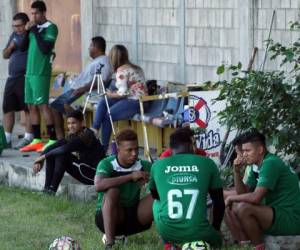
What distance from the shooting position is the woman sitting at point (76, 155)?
43.2 feet

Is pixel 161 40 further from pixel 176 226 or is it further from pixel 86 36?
pixel 176 226

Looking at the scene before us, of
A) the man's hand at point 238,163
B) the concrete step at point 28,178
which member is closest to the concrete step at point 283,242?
the man's hand at point 238,163

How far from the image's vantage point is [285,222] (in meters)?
9.91

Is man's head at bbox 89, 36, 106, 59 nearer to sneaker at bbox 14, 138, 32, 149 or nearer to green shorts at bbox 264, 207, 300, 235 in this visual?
sneaker at bbox 14, 138, 32, 149

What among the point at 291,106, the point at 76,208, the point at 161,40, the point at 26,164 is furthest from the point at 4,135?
the point at 291,106

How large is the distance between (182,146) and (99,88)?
576cm

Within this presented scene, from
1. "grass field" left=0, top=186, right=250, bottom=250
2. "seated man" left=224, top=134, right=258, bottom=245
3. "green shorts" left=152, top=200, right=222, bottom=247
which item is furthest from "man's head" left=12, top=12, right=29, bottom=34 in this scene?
Result: "green shorts" left=152, top=200, right=222, bottom=247

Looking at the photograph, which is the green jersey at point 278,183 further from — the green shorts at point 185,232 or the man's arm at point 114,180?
the man's arm at point 114,180

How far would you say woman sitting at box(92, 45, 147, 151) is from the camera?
1496 centimetres

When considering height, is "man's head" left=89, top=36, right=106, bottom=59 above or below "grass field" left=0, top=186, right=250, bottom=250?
above

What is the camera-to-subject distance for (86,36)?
1808cm

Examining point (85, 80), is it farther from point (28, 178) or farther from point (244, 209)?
point (244, 209)

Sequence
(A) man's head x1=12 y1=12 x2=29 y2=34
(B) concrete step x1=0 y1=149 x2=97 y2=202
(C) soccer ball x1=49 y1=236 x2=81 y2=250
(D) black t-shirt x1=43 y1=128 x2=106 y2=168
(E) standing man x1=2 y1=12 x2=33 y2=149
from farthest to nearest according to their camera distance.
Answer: (E) standing man x1=2 y1=12 x2=33 y2=149 < (A) man's head x1=12 y1=12 x2=29 y2=34 < (D) black t-shirt x1=43 y1=128 x2=106 y2=168 < (B) concrete step x1=0 y1=149 x2=97 y2=202 < (C) soccer ball x1=49 y1=236 x2=81 y2=250

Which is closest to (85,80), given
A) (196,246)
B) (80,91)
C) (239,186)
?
(80,91)
